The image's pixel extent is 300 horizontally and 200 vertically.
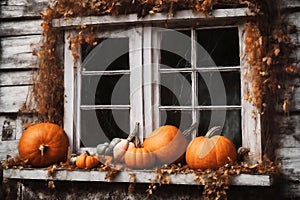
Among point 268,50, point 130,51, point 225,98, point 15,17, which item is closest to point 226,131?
point 225,98

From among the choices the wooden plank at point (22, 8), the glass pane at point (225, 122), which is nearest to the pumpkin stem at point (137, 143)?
the glass pane at point (225, 122)

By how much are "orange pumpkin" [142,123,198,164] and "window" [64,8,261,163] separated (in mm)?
153

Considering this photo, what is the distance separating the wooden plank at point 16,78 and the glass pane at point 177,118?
1094 millimetres

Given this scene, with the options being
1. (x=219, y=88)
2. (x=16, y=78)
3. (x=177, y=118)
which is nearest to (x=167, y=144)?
(x=177, y=118)

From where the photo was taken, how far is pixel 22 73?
3.37 meters

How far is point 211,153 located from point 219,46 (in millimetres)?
828

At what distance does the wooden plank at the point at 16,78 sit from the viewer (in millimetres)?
3355

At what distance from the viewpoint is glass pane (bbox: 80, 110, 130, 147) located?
10.6 feet

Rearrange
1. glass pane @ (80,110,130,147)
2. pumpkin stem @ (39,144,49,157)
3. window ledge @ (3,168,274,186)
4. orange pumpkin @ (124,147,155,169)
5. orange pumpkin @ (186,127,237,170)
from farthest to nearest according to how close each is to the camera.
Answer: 1. glass pane @ (80,110,130,147)
2. pumpkin stem @ (39,144,49,157)
3. orange pumpkin @ (124,147,155,169)
4. orange pumpkin @ (186,127,237,170)
5. window ledge @ (3,168,274,186)

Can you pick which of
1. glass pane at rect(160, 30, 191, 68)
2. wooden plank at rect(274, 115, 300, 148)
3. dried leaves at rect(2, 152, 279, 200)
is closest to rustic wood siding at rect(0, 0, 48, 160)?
dried leaves at rect(2, 152, 279, 200)

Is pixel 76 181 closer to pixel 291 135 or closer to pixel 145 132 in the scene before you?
pixel 145 132

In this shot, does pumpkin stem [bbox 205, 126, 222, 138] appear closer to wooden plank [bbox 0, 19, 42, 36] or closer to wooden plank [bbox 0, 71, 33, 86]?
wooden plank [bbox 0, 71, 33, 86]

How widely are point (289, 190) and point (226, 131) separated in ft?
1.91

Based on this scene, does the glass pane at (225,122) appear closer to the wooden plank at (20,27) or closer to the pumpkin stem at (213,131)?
the pumpkin stem at (213,131)
